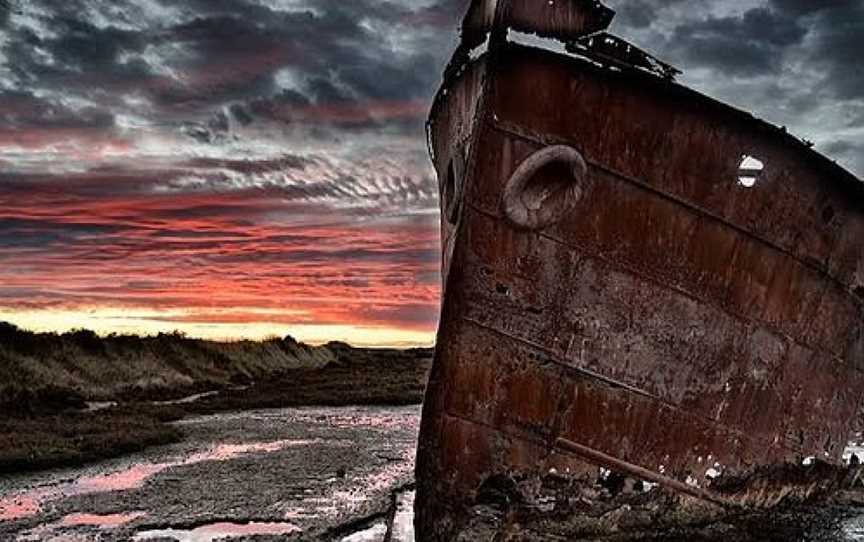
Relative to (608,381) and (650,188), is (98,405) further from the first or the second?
(650,188)

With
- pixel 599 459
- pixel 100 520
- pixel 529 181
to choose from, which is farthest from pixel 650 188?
pixel 100 520

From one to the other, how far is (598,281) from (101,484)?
638 cm

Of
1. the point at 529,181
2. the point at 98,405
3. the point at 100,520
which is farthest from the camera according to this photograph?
the point at 98,405

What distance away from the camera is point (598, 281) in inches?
259

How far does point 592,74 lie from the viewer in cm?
645

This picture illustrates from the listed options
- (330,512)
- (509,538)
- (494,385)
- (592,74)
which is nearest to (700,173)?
(592,74)

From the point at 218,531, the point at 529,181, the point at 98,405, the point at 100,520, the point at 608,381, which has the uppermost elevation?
the point at 529,181

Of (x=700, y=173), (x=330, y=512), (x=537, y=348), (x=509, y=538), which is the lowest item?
(x=330, y=512)

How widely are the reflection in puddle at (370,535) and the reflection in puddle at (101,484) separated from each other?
326 cm

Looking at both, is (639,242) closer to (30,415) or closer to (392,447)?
(392,447)

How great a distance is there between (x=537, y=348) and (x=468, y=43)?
2.67 metres

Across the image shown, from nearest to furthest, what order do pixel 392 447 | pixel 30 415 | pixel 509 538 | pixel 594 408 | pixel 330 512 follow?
1. pixel 509 538
2. pixel 594 408
3. pixel 330 512
4. pixel 392 447
5. pixel 30 415

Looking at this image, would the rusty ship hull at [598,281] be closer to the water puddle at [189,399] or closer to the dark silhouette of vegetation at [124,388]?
the dark silhouette of vegetation at [124,388]

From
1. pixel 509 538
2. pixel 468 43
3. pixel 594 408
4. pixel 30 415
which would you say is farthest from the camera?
pixel 30 415
